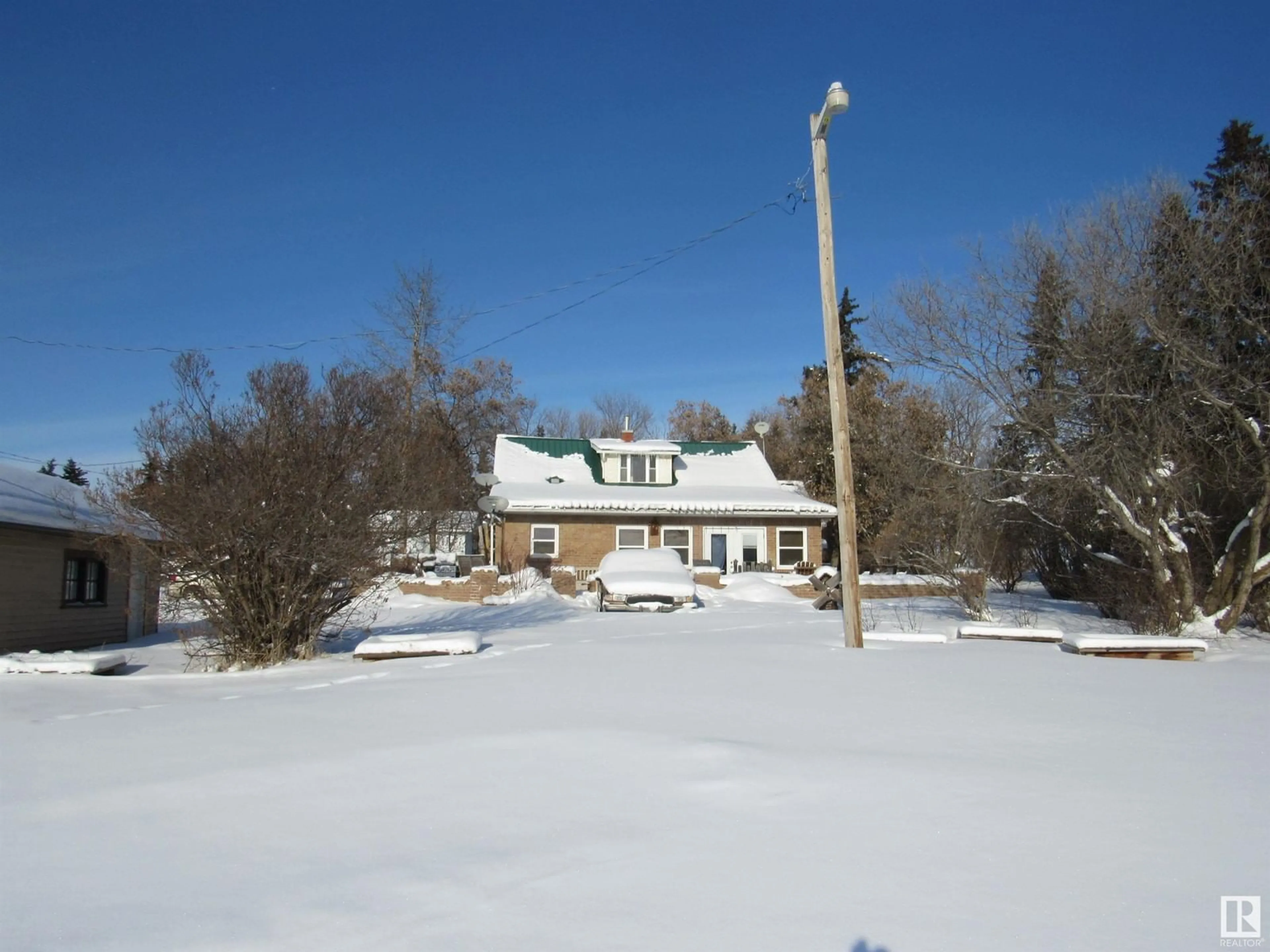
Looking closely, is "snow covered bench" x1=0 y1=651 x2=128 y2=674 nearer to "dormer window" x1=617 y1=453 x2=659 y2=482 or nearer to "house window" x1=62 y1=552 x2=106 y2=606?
"house window" x1=62 y1=552 x2=106 y2=606

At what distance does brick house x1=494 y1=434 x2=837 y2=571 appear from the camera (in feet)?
102

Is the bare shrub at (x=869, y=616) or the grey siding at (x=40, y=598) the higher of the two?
the grey siding at (x=40, y=598)

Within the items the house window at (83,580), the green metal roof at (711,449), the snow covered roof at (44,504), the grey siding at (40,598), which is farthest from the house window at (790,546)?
the snow covered roof at (44,504)

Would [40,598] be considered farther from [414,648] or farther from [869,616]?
[869,616]

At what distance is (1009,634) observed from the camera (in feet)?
42.1

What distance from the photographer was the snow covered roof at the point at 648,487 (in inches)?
1230

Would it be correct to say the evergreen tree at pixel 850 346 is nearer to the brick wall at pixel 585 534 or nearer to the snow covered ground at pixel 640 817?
the brick wall at pixel 585 534

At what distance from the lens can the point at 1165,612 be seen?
16172 mm

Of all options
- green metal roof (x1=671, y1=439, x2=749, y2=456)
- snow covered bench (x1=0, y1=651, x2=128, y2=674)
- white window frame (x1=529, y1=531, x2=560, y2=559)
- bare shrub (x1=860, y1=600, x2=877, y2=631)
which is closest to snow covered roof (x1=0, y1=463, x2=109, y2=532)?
snow covered bench (x1=0, y1=651, x2=128, y2=674)

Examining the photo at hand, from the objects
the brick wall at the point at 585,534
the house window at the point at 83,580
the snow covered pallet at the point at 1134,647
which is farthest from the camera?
the brick wall at the point at 585,534

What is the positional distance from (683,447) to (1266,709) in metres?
30.1

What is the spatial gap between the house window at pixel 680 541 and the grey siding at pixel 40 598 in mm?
17519

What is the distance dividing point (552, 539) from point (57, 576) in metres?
16.1

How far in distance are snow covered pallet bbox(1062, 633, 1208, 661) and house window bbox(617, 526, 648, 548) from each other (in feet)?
65.8
